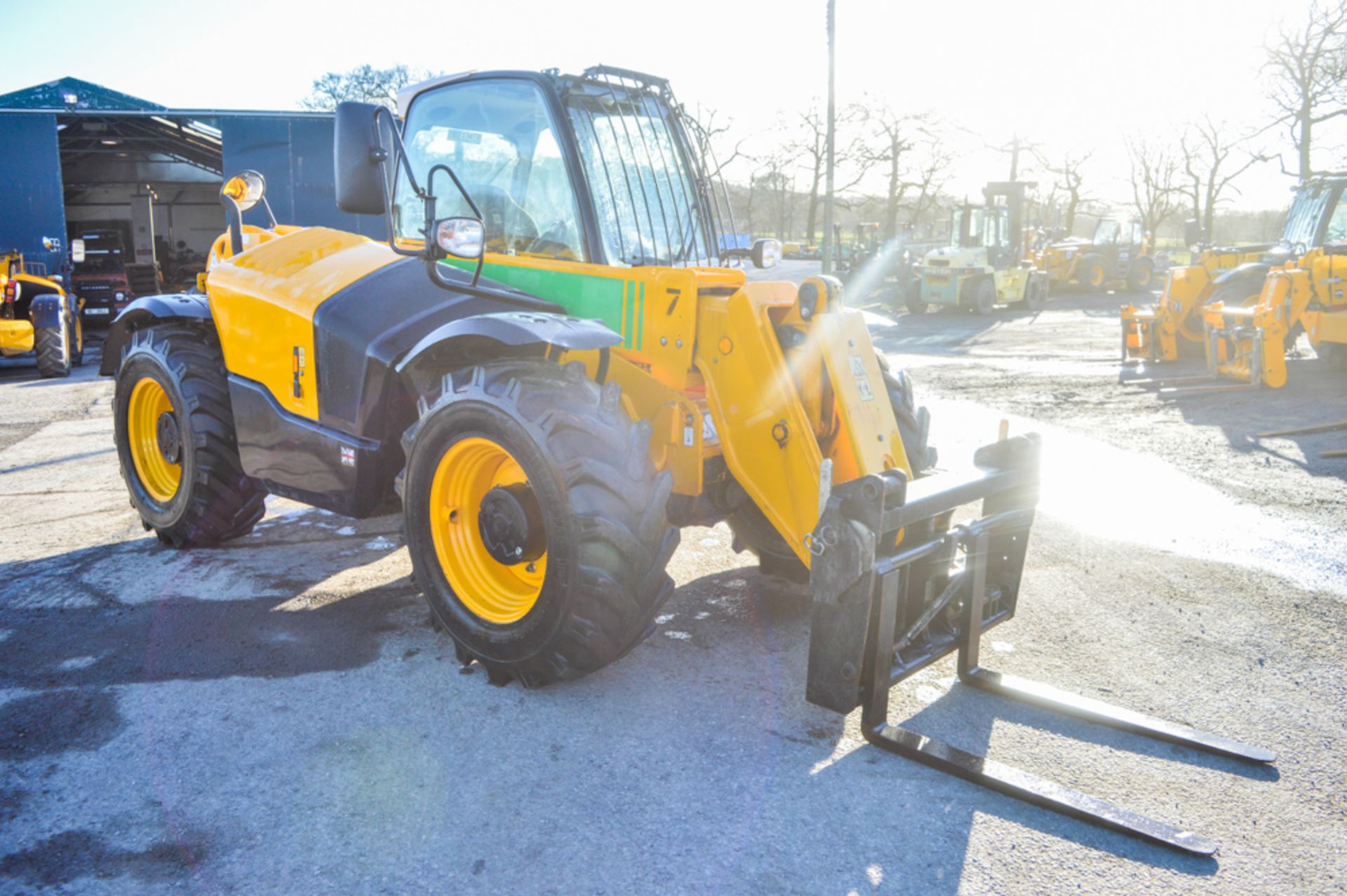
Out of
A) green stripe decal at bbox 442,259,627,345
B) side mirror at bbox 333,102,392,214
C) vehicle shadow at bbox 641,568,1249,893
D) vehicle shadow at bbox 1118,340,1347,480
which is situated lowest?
vehicle shadow at bbox 641,568,1249,893

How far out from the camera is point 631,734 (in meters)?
3.45

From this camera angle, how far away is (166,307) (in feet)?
18.0

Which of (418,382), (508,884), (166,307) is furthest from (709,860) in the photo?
(166,307)

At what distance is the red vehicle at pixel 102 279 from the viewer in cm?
1966

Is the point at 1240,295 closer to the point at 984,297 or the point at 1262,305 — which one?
the point at 1262,305

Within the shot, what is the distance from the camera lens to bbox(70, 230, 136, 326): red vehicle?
64.5ft

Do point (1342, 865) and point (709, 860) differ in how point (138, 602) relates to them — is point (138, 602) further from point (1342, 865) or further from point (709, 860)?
point (1342, 865)

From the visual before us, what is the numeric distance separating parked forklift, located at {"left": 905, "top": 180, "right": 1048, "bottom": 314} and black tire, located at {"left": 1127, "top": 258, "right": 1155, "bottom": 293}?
5.14 m

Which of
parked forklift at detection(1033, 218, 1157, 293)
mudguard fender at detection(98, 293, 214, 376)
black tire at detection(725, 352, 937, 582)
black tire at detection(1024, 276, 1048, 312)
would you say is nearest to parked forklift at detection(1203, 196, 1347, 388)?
black tire at detection(725, 352, 937, 582)

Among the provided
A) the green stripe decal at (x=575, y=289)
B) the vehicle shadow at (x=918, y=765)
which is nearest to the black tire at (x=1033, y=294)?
the vehicle shadow at (x=918, y=765)

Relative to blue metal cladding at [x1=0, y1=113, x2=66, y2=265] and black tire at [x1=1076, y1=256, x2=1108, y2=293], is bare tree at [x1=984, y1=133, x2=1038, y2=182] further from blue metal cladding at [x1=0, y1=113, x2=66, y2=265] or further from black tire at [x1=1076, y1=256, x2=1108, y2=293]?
blue metal cladding at [x1=0, y1=113, x2=66, y2=265]

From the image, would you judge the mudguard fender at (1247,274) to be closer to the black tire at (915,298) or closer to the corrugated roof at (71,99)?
the black tire at (915,298)

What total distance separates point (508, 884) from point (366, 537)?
354cm

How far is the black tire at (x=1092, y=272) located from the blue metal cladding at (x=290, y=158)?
2024 centimetres
